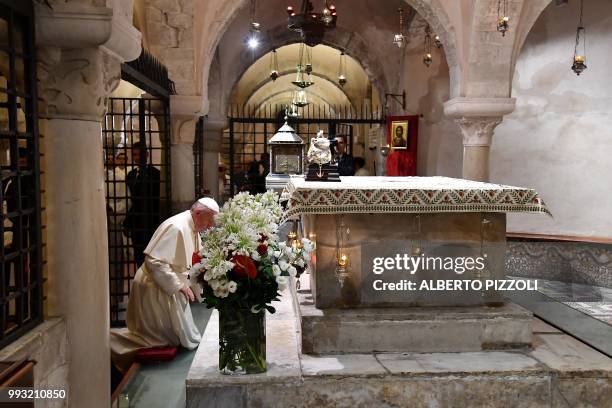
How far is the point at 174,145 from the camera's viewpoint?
26.6 feet

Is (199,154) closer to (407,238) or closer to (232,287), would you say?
(407,238)

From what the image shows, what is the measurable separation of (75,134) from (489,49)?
265 inches

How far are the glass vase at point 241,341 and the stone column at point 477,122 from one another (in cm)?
577

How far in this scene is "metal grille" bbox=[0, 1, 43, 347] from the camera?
2678mm

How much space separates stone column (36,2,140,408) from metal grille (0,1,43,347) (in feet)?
0.31

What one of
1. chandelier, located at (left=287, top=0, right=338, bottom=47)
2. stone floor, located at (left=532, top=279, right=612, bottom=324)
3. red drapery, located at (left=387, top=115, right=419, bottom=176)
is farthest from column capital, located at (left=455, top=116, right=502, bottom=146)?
red drapery, located at (left=387, top=115, right=419, bottom=176)

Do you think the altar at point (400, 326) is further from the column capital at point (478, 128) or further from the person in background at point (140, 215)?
the column capital at point (478, 128)

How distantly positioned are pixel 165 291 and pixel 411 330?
217 cm

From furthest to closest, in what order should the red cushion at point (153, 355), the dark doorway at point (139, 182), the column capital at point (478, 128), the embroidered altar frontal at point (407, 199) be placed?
the column capital at point (478, 128), the dark doorway at point (139, 182), the red cushion at point (153, 355), the embroidered altar frontal at point (407, 199)

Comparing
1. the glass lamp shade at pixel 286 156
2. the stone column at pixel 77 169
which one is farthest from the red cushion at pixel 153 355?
the glass lamp shade at pixel 286 156

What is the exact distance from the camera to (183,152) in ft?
26.8

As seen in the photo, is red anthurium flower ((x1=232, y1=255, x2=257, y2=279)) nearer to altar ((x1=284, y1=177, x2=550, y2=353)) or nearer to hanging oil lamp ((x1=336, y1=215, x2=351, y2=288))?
altar ((x1=284, y1=177, x2=550, y2=353))

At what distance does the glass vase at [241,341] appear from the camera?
3.59 m

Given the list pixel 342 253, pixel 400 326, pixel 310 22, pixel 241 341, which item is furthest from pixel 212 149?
pixel 241 341
